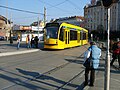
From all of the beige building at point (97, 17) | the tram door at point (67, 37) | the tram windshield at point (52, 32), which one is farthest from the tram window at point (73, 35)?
the beige building at point (97, 17)

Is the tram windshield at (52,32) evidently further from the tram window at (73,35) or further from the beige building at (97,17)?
the beige building at (97,17)

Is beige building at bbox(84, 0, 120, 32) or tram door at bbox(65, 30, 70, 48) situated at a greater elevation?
beige building at bbox(84, 0, 120, 32)

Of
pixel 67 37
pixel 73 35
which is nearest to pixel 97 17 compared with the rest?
pixel 73 35

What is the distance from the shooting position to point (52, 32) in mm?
31359

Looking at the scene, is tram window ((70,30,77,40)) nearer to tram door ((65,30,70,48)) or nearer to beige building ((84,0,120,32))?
tram door ((65,30,70,48))

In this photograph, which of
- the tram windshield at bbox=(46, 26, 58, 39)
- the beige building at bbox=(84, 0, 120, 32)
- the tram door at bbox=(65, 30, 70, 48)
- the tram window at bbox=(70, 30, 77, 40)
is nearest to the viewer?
the tram windshield at bbox=(46, 26, 58, 39)

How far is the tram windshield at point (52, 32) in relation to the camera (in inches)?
1220

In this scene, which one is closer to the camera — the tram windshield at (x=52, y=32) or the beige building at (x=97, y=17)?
the tram windshield at (x=52, y=32)

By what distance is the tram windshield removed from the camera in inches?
1220

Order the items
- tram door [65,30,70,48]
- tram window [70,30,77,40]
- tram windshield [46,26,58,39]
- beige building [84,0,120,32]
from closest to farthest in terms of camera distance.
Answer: tram windshield [46,26,58,39] → tram door [65,30,70,48] → tram window [70,30,77,40] → beige building [84,0,120,32]

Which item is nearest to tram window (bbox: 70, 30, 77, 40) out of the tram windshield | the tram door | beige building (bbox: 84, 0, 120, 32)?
the tram door

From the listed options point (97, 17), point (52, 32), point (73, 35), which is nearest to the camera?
point (52, 32)


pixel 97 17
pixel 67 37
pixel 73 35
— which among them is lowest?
pixel 67 37

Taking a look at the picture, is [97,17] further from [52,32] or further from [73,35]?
[52,32]
